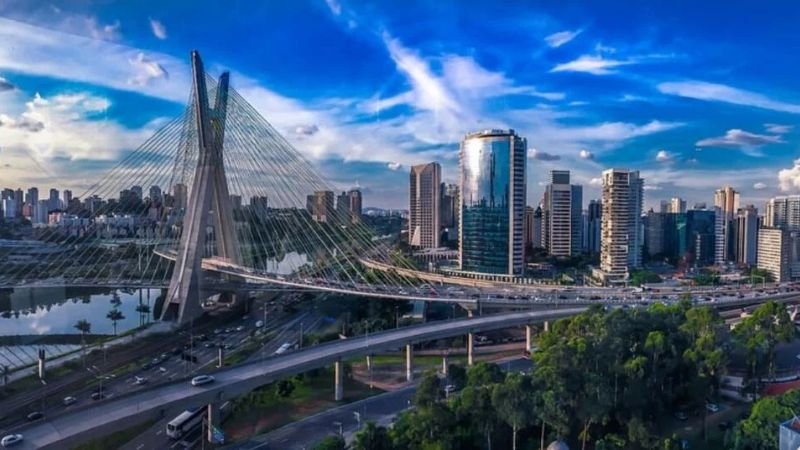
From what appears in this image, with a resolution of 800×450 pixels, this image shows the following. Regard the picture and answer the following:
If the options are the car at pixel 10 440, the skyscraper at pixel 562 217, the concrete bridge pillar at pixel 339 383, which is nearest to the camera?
the car at pixel 10 440

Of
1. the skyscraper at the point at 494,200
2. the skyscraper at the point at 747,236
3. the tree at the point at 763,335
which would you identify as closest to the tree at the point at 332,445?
the tree at the point at 763,335

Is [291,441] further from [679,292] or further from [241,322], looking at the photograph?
[679,292]

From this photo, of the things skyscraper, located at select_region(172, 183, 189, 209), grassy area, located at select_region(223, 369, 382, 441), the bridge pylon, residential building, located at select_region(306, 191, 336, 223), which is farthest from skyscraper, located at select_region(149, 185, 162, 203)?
grassy area, located at select_region(223, 369, 382, 441)

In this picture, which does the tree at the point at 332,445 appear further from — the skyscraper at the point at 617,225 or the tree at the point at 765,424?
the skyscraper at the point at 617,225

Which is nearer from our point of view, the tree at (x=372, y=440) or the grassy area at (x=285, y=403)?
the tree at (x=372, y=440)

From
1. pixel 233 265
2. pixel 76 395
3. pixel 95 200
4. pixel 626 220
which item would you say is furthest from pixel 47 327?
pixel 626 220

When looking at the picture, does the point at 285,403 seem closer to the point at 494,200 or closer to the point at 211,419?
the point at 211,419
